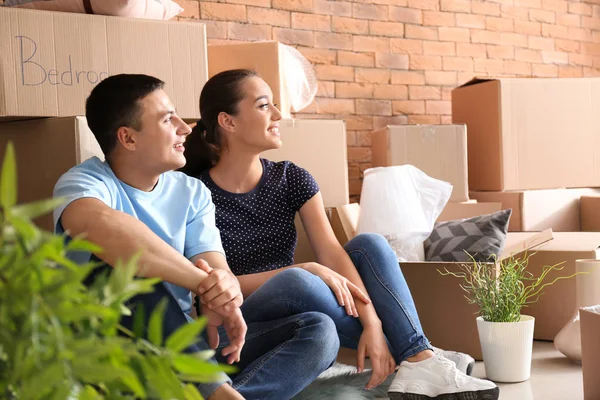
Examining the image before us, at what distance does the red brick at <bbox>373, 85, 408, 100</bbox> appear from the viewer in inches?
136

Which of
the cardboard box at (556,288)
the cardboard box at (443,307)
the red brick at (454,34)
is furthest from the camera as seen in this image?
the red brick at (454,34)

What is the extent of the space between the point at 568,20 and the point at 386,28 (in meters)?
1.13

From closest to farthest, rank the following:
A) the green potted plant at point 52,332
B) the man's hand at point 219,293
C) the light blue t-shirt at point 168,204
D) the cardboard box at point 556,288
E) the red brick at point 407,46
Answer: the green potted plant at point 52,332, the man's hand at point 219,293, the light blue t-shirt at point 168,204, the cardboard box at point 556,288, the red brick at point 407,46

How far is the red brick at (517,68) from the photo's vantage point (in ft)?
12.4

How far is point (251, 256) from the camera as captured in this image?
1949 millimetres

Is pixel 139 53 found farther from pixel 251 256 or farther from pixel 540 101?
pixel 540 101

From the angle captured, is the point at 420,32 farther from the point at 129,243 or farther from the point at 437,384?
the point at 129,243

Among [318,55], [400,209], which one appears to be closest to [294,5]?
[318,55]

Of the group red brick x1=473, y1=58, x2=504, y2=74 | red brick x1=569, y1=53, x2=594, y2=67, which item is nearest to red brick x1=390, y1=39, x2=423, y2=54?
red brick x1=473, y1=58, x2=504, y2=74

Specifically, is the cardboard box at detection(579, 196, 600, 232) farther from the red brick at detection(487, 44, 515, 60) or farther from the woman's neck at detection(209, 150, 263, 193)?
the woman's neck at detection(209, 150, 263, 193)

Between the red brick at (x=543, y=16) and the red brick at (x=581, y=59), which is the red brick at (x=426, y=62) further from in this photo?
the red brick at (x=581, y=59)

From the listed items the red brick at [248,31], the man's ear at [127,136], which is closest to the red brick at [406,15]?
the red brick at [248,31]

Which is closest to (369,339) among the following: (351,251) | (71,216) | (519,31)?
(351,251)

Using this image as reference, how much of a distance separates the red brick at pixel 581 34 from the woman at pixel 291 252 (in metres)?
2.50
